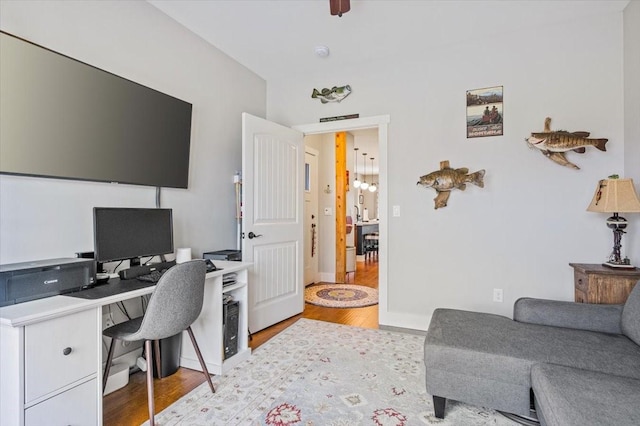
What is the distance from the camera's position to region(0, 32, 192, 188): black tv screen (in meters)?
1.61

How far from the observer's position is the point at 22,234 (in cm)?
171

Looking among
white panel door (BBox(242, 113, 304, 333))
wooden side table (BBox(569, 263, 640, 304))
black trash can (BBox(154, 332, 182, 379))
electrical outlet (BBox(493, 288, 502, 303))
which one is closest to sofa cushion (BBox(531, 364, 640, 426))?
wooden side table (BBox(569, 263, 640, 304))

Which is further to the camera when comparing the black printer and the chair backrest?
the chair backrest

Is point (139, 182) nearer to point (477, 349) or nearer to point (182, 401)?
point (182, 401)

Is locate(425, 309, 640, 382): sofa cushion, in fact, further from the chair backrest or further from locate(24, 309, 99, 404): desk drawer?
locate(24, 309, 99, 404): desk drawer

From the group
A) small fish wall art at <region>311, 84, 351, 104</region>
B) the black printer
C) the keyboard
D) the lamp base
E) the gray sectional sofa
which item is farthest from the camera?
small fish wall art at <region>311, 84, 351, 104</region>

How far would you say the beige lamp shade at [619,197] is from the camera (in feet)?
6.93

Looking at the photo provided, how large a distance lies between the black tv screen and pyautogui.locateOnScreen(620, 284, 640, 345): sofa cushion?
301 centimetres

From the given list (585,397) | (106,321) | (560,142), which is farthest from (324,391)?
(560,142)

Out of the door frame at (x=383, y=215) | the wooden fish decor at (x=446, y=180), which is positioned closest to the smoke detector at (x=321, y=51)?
the door frame at (x=383, y=215)

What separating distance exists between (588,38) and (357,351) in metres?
3.12

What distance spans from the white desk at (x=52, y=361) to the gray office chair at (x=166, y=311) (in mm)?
143

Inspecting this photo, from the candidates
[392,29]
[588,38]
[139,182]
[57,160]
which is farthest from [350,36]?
[57,160]

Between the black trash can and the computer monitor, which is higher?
the computer monitor
